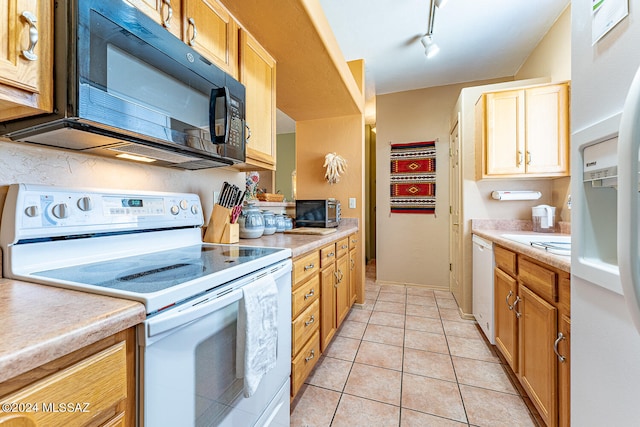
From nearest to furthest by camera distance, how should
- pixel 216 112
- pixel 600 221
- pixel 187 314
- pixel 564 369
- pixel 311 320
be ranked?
pixel 187 314
pixel 600 221
pixel 564 369
pixel 216 112
pixel 311 320

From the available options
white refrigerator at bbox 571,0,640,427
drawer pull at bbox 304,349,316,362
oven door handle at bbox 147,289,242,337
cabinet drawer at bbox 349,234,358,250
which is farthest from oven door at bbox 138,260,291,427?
cabinet drawer at bbox 349,234,358,250

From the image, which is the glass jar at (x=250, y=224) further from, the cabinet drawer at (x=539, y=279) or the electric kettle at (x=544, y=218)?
the electric kettle at (x=544, y=218)

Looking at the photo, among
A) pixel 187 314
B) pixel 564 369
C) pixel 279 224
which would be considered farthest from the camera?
pixel 279 224

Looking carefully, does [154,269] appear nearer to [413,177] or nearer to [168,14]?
[168,14]

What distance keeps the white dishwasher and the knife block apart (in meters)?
1.84

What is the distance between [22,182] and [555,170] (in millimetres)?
3157

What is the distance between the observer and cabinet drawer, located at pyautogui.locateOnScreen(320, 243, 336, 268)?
5.80 feet

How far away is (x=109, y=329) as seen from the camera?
1.69ft

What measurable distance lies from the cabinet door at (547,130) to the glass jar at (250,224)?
87.4 inches

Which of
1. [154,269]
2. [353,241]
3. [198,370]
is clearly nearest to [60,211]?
[154,269]

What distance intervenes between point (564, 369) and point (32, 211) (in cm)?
197

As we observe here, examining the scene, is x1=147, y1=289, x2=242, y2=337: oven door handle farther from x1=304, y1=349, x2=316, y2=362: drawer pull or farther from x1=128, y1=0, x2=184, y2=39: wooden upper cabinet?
x1=128, y1=0, x2=184, y2=39: wooden upper cabinet

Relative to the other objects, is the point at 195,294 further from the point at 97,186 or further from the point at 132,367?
the point at 97,186

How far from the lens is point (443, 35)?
2629mm
